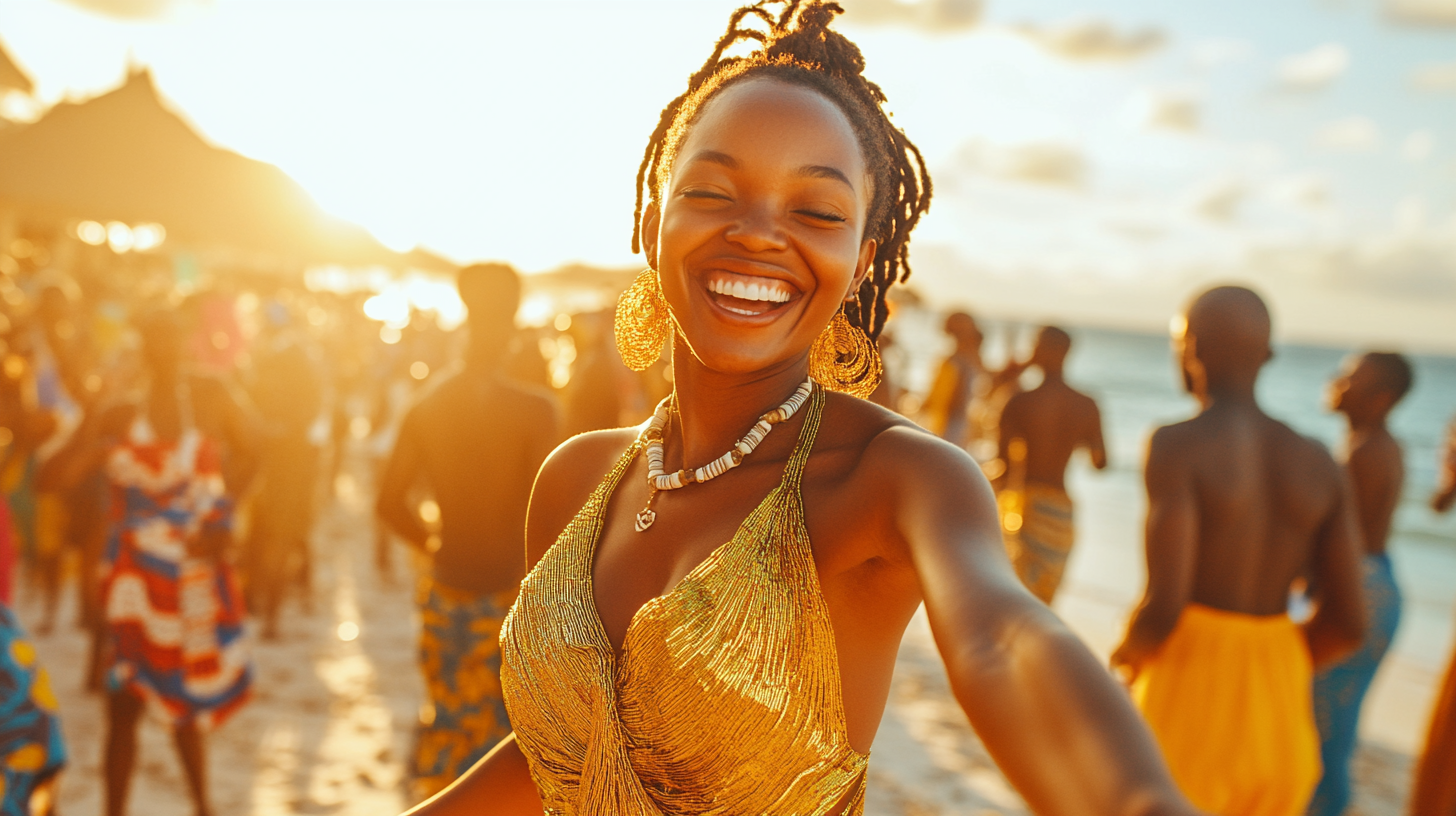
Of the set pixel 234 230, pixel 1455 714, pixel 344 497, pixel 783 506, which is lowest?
pixel 344 497

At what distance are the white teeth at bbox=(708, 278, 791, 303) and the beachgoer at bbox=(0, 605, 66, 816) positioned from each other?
2.73 metres

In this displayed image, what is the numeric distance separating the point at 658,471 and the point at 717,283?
366 mm

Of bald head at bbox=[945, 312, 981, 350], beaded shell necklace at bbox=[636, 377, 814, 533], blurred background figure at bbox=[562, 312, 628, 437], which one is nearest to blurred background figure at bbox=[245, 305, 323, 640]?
blurred background figure at bbox=[562, 312, 628, 437]

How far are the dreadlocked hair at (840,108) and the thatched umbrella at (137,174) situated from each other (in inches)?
508

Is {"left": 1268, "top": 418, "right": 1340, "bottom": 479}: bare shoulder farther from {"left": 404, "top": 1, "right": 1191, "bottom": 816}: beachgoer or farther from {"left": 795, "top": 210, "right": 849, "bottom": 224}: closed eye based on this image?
{"left": 795, "top": 210, "right": 849, "bottom": 224}: closed eye

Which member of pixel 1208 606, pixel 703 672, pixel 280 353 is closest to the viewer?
pixel 703 672

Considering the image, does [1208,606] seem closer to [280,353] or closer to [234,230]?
[280,353]

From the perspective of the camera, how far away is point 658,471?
1582 millimetres

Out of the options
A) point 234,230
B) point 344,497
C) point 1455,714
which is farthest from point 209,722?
point 234,230

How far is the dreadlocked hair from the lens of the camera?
1.46 meters

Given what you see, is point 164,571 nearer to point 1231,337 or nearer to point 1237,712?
point 1237,712

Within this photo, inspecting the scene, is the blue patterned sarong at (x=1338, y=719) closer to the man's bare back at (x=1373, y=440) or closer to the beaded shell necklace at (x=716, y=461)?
the man's bare back at (x=1373, y=440)

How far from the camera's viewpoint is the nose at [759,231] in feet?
4.31

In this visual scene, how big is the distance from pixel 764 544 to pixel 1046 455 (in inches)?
247
